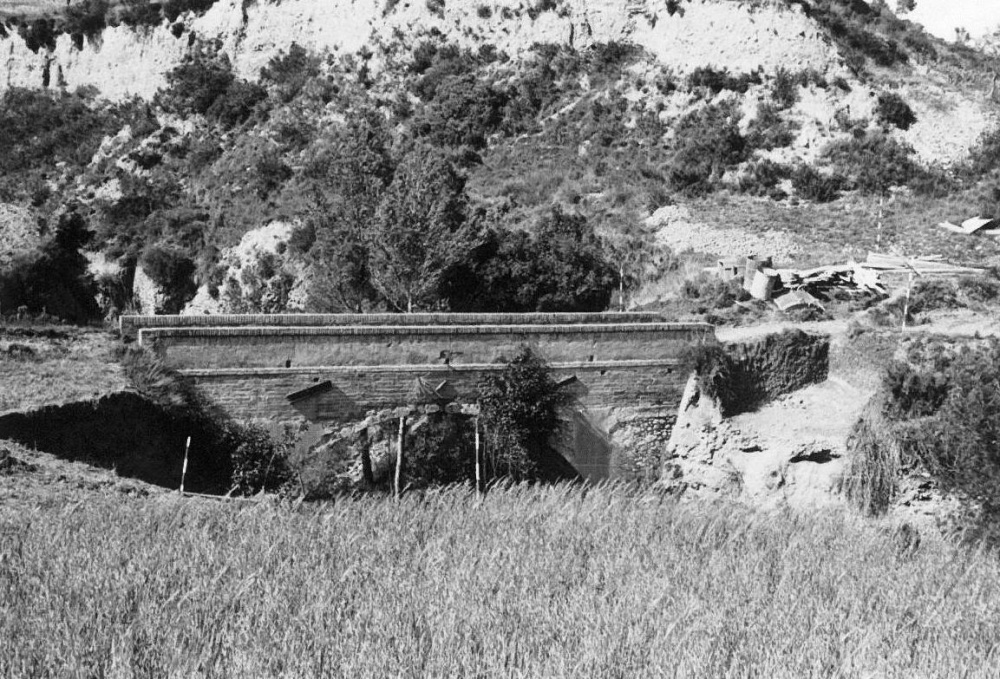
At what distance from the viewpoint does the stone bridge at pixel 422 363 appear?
15492 mm

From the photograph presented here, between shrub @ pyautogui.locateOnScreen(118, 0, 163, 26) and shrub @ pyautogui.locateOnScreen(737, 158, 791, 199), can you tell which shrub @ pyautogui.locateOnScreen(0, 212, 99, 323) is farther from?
shrub @ pyautogui.locateOnScreen(737, 158, 791, 199)

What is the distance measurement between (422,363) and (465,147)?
18932 millimetres

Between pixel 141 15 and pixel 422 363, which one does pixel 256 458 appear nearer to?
pixel 422 363

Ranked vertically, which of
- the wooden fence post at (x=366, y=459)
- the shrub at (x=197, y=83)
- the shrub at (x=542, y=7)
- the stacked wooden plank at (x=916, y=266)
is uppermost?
the shrub at (x=542, y=7)

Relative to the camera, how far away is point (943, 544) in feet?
31.9

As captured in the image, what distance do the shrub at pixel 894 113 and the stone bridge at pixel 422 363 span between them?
56.0ft

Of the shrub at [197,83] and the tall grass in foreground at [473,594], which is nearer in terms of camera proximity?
the tall grass in foreground at [473,594]

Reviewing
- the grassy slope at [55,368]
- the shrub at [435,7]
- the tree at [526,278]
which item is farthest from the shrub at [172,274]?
the grassy slope at [55,368]

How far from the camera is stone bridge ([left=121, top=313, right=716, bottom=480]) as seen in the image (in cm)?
1549

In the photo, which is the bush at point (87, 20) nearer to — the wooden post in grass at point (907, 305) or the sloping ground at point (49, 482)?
the wooden post in grass at point (907, 305)

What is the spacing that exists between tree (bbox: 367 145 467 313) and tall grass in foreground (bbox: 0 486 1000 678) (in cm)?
1352

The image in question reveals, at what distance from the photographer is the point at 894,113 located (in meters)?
30.8

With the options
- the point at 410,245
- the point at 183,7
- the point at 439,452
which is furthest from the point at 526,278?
the point at 183,7

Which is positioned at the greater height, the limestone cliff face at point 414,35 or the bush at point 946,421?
the limestone cliff face at point 414,35
